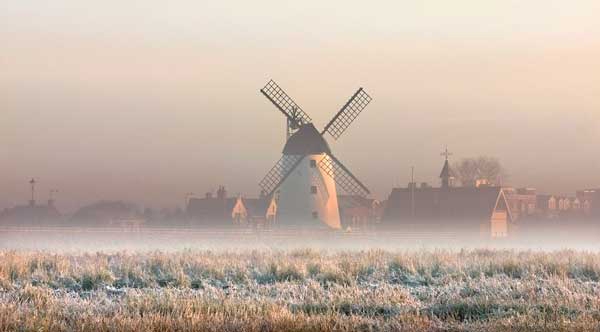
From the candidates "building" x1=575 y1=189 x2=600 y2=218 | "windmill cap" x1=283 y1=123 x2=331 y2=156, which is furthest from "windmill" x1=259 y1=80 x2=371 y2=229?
"building" x1=575 y1=189 x2=600 y2=218

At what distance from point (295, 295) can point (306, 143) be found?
42512 millimetres

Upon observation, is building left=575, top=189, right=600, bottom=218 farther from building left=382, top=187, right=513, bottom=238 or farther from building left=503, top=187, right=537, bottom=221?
building left=382, top=187, right=513, bottom=238

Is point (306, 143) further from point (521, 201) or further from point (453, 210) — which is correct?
point (521, 201)

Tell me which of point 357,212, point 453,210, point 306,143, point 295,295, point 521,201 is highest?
point 306,143

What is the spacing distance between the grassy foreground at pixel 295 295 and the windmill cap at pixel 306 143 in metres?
30.7

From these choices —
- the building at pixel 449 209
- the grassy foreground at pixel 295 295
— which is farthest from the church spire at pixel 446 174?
the grassy foreground at pixel 295 295

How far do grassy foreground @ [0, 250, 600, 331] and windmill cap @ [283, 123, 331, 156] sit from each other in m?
30.7

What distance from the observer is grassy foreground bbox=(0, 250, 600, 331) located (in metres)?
15.3

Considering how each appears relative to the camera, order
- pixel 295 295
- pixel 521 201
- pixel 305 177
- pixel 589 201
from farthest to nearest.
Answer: pixel 589 201, pixel 521 201, pixel 305 177, pixel 295 295

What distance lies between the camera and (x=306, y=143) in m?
62.7

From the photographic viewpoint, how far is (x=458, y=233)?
71250 millimetres

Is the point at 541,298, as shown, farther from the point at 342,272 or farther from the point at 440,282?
the point at 342,272

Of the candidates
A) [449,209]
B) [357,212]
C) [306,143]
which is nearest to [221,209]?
[357,212]

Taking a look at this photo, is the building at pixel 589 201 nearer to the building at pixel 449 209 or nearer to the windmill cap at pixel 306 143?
the building at pixel 449 209
